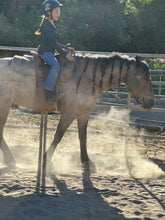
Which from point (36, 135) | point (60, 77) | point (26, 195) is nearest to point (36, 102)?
point (60, 77)

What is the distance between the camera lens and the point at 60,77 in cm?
490

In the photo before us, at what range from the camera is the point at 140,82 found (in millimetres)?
5043

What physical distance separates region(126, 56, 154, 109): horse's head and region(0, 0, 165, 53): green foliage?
21.1m

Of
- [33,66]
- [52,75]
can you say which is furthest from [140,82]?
[33,66]

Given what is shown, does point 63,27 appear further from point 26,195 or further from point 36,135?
point 26,195

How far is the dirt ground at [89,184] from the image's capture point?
11.1 feet

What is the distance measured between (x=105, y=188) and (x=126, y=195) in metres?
0.34

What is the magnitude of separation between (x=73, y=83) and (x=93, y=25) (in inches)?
966

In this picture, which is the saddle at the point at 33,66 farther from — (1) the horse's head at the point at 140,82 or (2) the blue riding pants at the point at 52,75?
(1) the horse's head at the point at 140,82

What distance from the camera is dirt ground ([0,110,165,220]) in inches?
134

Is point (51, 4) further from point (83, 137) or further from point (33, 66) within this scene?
point (83, 137)

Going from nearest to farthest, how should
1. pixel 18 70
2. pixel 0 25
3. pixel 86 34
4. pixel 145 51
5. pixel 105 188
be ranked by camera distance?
1. pixel 105 188
2. pixel 18 70
3. pixel 0 25
4. pixel 86 34
5. pixel 145 51

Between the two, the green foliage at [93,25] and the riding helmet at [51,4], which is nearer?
the riding helmet at [51,4]

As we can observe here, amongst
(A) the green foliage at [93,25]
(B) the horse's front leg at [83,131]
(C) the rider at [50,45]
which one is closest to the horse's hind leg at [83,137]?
(B) the horse's front leg at [83,131]
